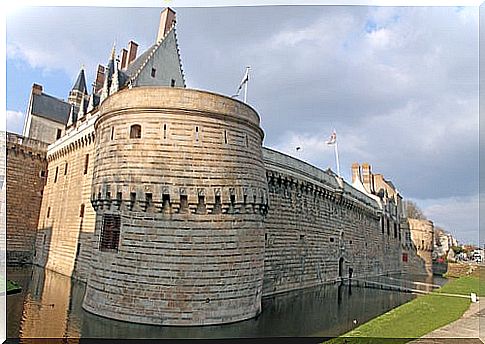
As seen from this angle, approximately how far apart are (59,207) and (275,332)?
42.7ft

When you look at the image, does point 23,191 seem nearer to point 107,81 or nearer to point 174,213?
point 107,81

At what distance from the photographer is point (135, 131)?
8828 millimetres

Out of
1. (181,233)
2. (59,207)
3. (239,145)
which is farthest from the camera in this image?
(59,207)

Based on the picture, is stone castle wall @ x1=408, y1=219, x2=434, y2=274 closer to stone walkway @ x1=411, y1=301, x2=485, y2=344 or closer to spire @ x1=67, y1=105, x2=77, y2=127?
stone walkway @ x1=411, y1=301, x2=485, y2=344

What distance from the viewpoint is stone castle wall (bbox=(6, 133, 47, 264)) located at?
18.8 meters

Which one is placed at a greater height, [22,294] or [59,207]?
[59,207]

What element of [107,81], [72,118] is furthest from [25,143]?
[107,81]

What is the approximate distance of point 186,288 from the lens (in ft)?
26.3

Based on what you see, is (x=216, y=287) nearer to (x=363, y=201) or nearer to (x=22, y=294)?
(x=22, y=294)

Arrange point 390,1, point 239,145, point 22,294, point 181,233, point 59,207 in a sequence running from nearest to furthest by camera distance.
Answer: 1. point 390,1
2. point 181,233
3. point 239,145
4. point 22,294
5. point 59,207

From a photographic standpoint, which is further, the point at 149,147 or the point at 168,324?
the point at 149,147

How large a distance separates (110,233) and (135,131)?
2.35m

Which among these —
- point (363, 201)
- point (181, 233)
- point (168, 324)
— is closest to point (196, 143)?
point (181, 233)

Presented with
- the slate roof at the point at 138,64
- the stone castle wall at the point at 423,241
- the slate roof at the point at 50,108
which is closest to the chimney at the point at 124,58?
the slate roof at the point at 138,64
